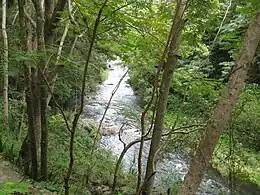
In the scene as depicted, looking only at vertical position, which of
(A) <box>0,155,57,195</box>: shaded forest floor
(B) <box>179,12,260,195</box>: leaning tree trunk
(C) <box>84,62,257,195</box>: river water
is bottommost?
(C) <box>84,62,257,195</box>: river water

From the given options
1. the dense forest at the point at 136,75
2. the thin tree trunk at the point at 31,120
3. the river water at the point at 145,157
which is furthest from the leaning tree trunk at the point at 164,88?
the thin tree trunk at the point at 31,120

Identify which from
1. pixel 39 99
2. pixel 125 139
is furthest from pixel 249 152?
pixel 39 99

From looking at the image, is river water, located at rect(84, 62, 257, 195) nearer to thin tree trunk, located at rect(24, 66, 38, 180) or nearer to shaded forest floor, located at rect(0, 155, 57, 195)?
thin tree trunk, located at rect(24, 66, 38, 180)

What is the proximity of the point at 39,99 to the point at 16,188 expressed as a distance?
2721 millimetres

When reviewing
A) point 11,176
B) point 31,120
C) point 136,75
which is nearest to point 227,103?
point 31,120

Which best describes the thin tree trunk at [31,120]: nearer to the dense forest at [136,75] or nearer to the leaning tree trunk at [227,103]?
the dense forest at [136,75]

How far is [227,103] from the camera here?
12.0 feet

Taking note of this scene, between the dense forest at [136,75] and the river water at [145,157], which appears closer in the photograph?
the dense forest at [136,75]

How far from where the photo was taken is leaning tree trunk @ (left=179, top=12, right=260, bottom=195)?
3635 millimetres

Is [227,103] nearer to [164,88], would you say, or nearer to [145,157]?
[164,88]

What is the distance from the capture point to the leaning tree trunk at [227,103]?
3.63 m

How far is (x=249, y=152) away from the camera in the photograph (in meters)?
12.0

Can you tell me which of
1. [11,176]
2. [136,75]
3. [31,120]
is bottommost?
[11,176]

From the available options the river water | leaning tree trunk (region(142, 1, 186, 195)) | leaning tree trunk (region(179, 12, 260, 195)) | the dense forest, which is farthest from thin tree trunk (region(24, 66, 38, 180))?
leaning tree trunk (region(179, 12, 260, 195))
